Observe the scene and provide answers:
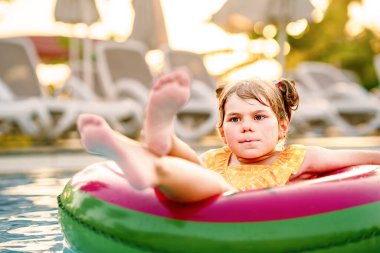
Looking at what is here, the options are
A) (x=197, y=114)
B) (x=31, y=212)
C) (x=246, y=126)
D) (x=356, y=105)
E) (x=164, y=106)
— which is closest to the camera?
(x=164, y=106)

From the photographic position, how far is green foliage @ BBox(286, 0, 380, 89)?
1238 inches

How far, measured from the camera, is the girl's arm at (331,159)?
3086 millimetres

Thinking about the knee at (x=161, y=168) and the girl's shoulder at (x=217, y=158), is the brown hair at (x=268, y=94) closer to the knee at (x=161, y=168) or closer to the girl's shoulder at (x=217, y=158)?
the girl's shoulder at (x=217, y=158)

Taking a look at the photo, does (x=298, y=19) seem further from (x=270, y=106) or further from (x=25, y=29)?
(x=25, y=29)

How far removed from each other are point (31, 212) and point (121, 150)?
249cm

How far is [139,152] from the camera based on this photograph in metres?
2.18

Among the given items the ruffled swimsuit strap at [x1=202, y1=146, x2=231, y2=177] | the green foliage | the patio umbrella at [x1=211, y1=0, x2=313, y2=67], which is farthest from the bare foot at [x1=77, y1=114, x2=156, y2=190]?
the green foliage

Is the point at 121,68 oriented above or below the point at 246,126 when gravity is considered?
below

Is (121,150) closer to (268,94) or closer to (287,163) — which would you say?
(268,94)

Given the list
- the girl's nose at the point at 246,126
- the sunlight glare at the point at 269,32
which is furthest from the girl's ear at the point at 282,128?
the sunlight glare at the point at 269,32

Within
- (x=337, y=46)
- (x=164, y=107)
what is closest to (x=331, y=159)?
(x=164, y=107)

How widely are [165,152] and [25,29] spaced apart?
18305mm

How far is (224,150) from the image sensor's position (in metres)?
3.17

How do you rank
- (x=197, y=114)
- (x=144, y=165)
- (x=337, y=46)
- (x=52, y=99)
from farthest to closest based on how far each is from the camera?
(x=337, y=46) < (x=197, y=114) < (x=52, y=99) < (x=144, y=165)
